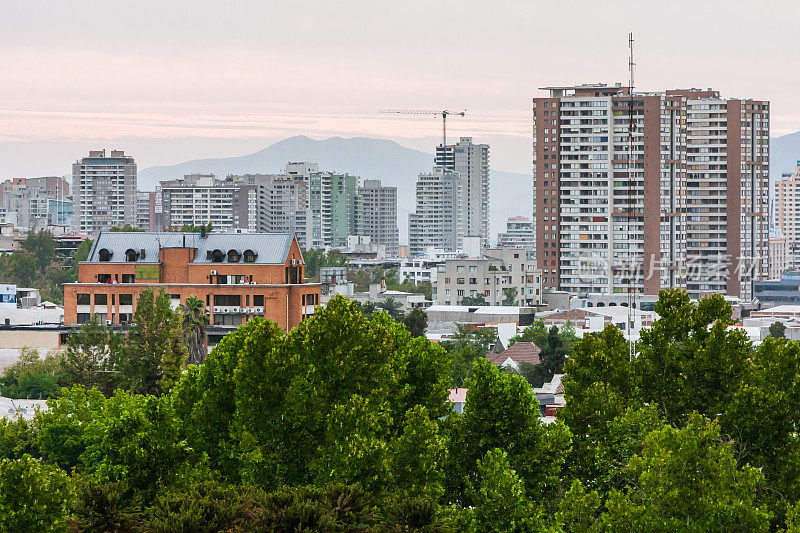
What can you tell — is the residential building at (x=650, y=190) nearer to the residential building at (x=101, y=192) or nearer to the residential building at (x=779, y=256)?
the residential building at (x=779, y=256)

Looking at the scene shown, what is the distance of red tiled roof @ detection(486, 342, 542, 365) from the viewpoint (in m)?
47.7

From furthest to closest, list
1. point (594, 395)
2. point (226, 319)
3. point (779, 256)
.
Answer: point (779, 256) < point (226, 319) < point (594, 395)

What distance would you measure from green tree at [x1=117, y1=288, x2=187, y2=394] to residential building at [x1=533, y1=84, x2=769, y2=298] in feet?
159

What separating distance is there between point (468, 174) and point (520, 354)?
13060 centimetres

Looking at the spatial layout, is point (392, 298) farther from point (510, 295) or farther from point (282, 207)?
point (282, 207)

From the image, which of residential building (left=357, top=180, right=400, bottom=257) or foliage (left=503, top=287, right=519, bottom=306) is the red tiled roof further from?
residential building (left=357, top=180, right=400, bottom=257)

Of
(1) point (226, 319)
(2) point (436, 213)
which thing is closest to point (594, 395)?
(1) point (226, 319)

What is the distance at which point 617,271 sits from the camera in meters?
82.1

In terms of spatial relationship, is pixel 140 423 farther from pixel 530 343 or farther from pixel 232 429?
pixel 530 343

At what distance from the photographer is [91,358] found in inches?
1400

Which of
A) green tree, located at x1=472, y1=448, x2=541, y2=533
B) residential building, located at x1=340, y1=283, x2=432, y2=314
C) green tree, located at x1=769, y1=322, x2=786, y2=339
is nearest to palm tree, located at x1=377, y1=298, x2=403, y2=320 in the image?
residential building, located at x1=340, y1=283, x2=432, y2=314

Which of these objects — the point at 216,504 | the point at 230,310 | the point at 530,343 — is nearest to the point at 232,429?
the point at 216,504

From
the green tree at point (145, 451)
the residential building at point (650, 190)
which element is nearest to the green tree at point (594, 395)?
the green tree at point (145, 451)

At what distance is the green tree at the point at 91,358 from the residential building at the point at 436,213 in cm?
13464
